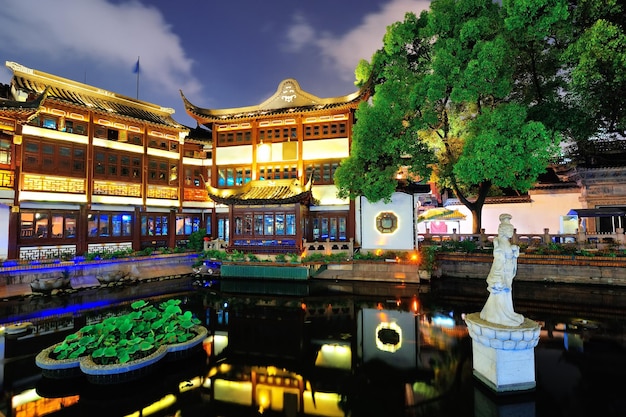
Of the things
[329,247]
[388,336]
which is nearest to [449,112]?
[329,247]

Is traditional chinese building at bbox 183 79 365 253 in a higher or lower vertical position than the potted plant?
higher

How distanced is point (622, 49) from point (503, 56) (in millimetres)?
3988

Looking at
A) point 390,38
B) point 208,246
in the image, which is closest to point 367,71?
point 390,38

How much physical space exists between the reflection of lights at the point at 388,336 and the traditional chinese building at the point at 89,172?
1740cm

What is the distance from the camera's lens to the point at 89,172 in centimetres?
1875

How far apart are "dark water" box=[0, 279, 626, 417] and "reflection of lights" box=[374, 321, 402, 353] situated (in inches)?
1.2

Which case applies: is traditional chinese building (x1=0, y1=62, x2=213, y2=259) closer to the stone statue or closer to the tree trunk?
the tree trunk

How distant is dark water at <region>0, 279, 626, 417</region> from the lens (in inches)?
217

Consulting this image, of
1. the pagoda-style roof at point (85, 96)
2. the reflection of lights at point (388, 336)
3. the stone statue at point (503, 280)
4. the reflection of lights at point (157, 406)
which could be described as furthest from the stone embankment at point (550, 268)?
the pagoda-style roof at point (85, 96)

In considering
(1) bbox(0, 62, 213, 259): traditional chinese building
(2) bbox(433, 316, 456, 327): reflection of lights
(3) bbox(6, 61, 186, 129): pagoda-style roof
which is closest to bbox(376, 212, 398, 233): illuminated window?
(2) bbox(433, 316, 456, 327): reflection of lights

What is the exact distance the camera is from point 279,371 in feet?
22.7

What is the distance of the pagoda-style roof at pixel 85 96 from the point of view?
1733 centimetres

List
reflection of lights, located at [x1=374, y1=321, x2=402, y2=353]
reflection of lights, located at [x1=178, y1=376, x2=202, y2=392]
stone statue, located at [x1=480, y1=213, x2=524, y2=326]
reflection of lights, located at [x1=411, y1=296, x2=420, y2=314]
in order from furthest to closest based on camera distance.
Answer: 1. reflection of lights, located at [x1=411, y1=296, x2=420, y2=314]
2. reflection of lights, located at [x1=374, y1=321, x2=402, y2=353]
3. reflection of lights, located at [x1=178, y1=376, x2=202, y2=392]
4. stone statue, located at [x1=480, y1=213, x2=524, y2=326]

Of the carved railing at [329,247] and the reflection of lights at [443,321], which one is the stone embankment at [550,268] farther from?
the reflection of lights at [443,321]
